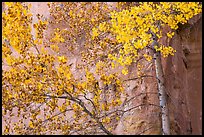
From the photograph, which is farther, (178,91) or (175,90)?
(178,91)

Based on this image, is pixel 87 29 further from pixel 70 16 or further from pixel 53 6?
pixel 53 6

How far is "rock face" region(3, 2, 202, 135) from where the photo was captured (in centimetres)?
866

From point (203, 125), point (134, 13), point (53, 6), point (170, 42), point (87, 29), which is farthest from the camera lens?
point (203, 125)

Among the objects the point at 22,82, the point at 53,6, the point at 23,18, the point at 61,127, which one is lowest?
the point at 61,127

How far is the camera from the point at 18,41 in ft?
23.0

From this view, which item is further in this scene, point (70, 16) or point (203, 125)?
point (203, 125)

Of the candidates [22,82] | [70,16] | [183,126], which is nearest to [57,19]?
[70,16]

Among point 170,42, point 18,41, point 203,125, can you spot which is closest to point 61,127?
point 18,41

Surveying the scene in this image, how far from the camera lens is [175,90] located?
9906 mm

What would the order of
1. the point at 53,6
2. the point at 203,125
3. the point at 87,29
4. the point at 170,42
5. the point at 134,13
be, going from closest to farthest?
the point at 134,13 → the point at 87,29 → the point at 53,6 → the point at 170,42 → the point at 203,125

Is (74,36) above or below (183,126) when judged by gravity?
above

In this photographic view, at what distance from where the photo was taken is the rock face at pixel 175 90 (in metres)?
8.66

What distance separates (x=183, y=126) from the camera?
9.70 meters

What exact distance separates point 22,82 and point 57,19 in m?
2.61
